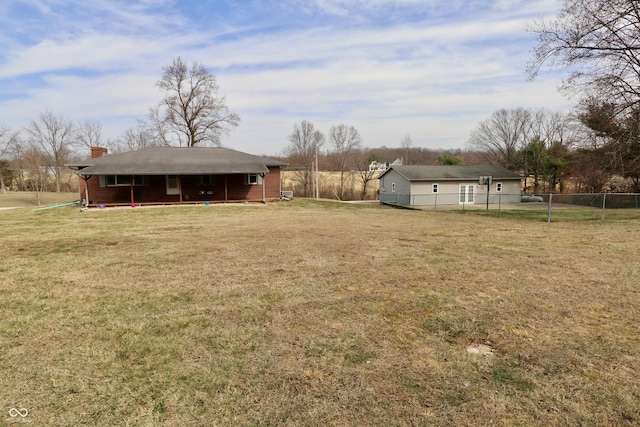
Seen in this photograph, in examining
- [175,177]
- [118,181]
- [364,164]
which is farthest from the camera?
[364,164]

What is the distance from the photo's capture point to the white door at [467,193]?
32.3 m

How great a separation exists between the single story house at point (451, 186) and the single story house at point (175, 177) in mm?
11893

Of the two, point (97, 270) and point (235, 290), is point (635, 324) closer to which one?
point (235, 290)

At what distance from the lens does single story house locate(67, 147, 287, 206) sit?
74.4ft

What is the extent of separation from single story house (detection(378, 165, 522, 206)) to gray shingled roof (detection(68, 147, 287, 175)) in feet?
40.6

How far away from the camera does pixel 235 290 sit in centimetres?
577

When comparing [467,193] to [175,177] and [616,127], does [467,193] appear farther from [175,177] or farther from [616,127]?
[175,177]

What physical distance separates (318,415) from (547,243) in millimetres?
9561

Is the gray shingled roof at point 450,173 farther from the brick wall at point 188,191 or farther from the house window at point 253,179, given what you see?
→ the house window at point 253,179

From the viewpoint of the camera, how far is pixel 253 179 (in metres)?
25.9

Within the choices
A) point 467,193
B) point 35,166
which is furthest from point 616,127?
point 35,166

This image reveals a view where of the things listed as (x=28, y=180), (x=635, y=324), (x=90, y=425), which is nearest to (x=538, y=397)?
(x=635, y=324)

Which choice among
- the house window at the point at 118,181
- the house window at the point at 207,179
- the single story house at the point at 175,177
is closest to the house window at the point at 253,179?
the single story house at the point at 175,177

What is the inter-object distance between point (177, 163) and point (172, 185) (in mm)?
1552
